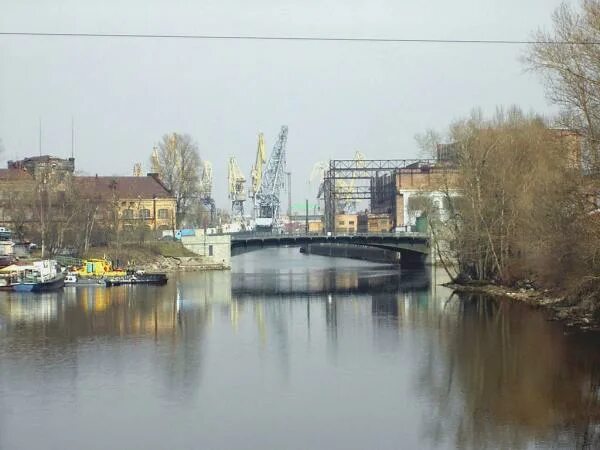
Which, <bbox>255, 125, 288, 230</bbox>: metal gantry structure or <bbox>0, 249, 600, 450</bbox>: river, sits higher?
<bbox>255, 125, 288, 230</bbox>: metal gantry structure

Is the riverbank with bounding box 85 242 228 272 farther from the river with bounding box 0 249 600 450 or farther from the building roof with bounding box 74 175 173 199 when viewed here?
the river with bounding box 0 249 600 450

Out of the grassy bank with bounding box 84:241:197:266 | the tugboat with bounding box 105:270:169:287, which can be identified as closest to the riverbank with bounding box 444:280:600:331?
the tugboat with bounding box 105:270:169:287

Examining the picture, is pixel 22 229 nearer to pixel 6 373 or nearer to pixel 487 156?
pixel 487 156

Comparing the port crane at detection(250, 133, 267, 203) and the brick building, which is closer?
the brick building

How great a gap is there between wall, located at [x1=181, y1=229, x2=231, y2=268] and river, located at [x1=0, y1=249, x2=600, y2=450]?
32495 millimetres

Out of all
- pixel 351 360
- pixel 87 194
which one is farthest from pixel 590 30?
pixel 87 194

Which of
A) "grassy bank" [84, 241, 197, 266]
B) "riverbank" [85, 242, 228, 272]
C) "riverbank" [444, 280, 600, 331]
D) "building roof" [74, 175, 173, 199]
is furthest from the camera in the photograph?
"building roof" [74, 175, 173, 199]

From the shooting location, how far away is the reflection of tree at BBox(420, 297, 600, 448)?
17.1 meters

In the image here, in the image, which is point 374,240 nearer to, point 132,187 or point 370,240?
point 370,240

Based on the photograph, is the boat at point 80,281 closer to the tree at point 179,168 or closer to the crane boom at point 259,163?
the tree at point 179,168

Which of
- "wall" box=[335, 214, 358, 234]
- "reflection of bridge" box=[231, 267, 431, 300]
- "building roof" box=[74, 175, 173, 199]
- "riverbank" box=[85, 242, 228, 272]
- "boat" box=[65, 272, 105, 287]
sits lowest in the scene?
"reflection of bridge" box=[231, 267, 431, 300]

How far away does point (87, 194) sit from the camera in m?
71.4

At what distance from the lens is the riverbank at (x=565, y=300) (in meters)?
30.2

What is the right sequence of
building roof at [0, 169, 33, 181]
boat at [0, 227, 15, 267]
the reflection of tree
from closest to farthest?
the reflection of tree < boat at [0, 227, 15, 267] < building roof at [0, 169, 33, 181]
